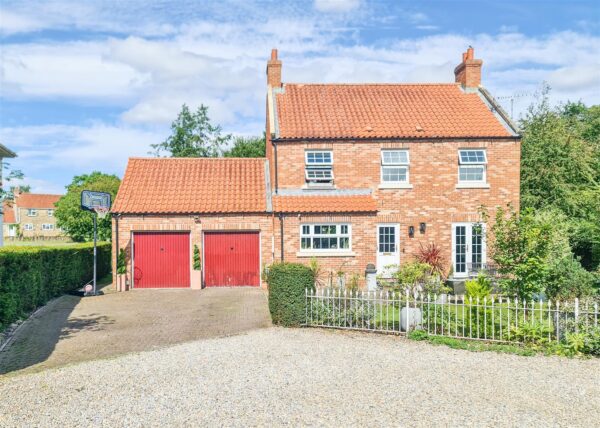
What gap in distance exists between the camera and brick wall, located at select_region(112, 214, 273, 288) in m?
21.2

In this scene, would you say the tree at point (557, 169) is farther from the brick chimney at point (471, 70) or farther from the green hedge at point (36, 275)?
the green hedge at point (36, 275)

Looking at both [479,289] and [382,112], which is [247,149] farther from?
[479,289]

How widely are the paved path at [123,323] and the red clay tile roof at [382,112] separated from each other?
7765 millimetres

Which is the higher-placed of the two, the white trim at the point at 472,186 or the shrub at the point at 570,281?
the white trim at the point at 472,186

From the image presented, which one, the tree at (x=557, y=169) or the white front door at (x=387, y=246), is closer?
the white front door at (x=387, y=246)

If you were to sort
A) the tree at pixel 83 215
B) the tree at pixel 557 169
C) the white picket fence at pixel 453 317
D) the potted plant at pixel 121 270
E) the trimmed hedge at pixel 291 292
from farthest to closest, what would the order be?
1. the tree at pixel 83 215
2. the tree at pixel 557 169
3. the potted plant at pixel 121 270
4. the trimmed hedge at pixel 291 292
5. the white picket fence at pixel 453 317

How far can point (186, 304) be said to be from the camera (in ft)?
56.4

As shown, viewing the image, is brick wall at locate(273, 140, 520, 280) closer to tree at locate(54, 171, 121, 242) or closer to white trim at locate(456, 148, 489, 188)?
white trim at locate(456, 148, 489, 188)

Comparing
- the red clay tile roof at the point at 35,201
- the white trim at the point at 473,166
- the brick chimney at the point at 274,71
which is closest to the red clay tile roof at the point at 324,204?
the white trim at the point at 473,166

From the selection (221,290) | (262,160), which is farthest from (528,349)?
(262,160)

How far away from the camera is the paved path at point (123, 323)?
10734 millimetres

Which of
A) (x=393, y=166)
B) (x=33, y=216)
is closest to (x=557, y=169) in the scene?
(x=393, y=166)

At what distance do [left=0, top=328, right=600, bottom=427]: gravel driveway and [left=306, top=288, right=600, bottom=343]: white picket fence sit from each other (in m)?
1.03

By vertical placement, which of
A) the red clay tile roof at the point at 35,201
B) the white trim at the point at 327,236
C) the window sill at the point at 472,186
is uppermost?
the red clay tile roof at the point at 35,201
